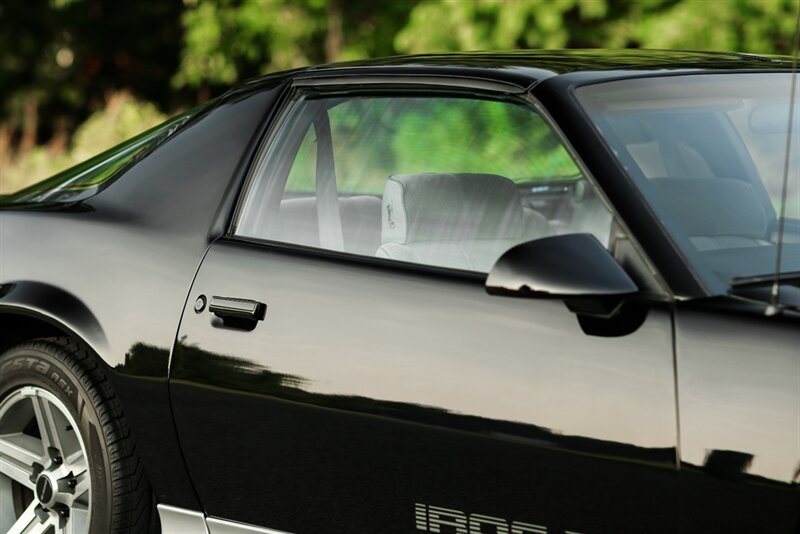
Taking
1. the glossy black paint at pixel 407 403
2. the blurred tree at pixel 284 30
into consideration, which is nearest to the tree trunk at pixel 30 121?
the blurred tree at pixel 284 30

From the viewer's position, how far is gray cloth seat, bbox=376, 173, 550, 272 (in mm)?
3184

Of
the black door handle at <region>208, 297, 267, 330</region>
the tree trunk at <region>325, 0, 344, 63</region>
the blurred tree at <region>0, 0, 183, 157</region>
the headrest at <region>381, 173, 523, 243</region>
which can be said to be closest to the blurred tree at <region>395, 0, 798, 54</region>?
the tree trunk at <region>325, 0, 344, 63</region>

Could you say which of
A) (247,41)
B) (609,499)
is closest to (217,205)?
(609,499)

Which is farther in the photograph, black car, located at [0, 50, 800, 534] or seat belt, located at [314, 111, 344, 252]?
seat belt, located at [314, 111, 344, 252]

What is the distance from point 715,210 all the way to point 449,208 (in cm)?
65

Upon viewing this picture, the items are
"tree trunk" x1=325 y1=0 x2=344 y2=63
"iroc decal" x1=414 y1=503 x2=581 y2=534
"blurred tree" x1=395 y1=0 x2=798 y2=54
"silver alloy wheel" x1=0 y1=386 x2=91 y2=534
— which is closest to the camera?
"iroc decal" x1=414 y1=503 x2=581 y2=534

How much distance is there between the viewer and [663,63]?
11.3 feet

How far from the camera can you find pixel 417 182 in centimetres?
341

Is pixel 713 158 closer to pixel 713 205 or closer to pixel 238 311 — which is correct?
pixel 713 205

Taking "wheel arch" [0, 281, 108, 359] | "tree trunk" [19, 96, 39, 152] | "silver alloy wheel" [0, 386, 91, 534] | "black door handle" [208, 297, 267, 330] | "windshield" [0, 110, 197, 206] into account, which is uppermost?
"tree trunk" [19, 96, 39, 152]

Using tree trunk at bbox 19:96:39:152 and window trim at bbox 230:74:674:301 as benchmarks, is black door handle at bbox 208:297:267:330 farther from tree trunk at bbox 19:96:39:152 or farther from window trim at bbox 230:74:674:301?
tree trunk at bbox 19:96:39:152

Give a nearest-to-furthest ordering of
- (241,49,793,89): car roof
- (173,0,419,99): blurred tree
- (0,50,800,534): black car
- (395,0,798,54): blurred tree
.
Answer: (0,50,800,534): black car → (241,49,793,89): car roof → (395,0,798,54): blurred tree → (173,0,419,99): blurred tree

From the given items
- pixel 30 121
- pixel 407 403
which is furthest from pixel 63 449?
pixel 30 121

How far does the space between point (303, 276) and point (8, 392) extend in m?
1.11
